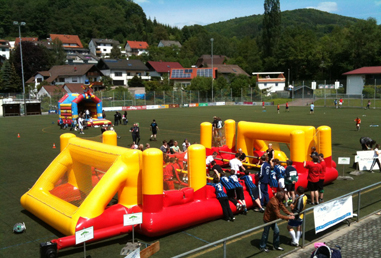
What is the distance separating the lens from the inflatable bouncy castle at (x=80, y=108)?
31.6m

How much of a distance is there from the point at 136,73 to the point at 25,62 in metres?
28.4

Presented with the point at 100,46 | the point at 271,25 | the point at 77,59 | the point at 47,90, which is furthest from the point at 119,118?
the point at 100,46

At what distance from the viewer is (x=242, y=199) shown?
9.56 m

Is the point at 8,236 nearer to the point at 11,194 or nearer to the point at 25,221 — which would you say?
the point at 25,221

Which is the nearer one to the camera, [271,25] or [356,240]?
[356,240]

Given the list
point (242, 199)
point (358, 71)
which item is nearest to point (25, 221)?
point (242, 199)

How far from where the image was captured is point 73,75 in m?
74.2

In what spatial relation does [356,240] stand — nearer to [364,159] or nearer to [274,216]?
[274,216]

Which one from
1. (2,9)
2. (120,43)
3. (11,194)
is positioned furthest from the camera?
(120,43)

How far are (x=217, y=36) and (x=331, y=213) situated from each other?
12546 centimetres

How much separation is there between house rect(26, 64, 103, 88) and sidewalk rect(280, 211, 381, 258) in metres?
68.1

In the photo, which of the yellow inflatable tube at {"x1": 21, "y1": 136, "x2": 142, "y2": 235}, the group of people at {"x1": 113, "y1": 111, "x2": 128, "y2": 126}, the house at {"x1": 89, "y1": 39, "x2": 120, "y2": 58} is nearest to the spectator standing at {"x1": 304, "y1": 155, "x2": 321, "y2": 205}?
the yellow inflatable tube at {"x1": 21, "y1": 136, "x2": 142, "y2": 235}

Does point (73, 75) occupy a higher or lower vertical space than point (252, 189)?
higher

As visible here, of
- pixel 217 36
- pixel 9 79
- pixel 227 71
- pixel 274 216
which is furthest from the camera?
pixel 217 36
